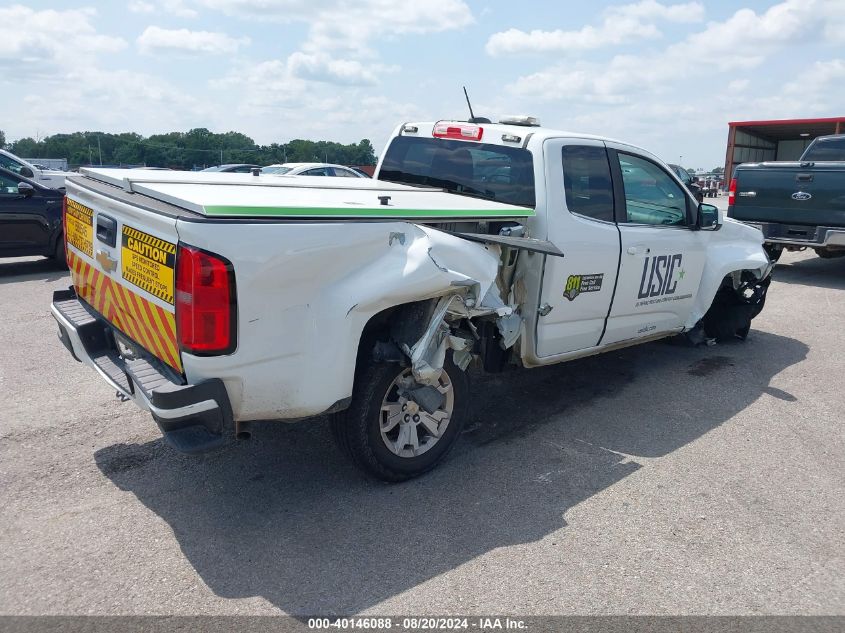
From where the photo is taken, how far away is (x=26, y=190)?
9.48m

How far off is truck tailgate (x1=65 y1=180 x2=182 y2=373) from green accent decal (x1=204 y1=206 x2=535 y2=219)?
0.96 feet

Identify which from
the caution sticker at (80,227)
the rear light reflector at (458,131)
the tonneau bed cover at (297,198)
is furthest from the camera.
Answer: the rear light reflector at (458,131)

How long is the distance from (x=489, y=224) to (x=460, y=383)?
0.99 m

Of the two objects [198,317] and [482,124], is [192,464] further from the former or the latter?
[482,124]

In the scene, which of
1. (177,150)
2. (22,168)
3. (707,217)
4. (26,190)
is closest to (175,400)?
(707,217)

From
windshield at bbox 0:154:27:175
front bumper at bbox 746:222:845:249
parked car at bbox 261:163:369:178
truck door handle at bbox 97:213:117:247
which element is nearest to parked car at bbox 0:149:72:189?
windshield at bbox 0:154:27:175

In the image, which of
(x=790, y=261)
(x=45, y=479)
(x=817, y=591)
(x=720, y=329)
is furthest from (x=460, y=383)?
(x=790, y=261)

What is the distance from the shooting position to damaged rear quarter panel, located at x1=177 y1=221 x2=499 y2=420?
9.60 ft

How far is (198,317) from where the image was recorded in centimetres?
286

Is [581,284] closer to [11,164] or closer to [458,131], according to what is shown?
[458,131]

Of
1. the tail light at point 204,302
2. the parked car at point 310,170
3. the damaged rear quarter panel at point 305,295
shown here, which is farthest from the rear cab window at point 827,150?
the tail light at point 204,302

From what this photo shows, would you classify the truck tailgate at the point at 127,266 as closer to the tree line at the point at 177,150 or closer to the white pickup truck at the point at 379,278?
the white pickup truck at the point at 379,278

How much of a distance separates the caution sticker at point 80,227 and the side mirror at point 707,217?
451 centimetres

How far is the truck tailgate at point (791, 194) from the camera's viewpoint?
933 cm
